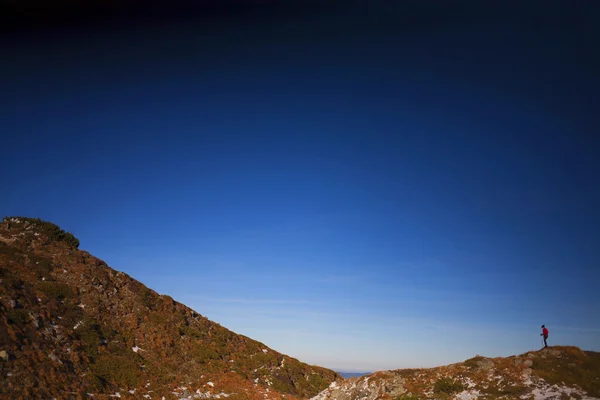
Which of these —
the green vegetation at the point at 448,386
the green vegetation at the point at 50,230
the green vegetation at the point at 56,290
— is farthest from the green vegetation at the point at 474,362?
the green vegetation at the point at 50,230

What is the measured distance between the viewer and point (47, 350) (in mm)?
31391

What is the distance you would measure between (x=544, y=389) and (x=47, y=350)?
39617 mm

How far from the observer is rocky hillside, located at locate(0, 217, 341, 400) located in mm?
Answer: 29906

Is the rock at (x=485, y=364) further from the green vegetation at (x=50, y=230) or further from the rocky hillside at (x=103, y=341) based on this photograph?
the green vegetation at (x=50, y=230)

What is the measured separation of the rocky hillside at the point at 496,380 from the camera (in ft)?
81.1

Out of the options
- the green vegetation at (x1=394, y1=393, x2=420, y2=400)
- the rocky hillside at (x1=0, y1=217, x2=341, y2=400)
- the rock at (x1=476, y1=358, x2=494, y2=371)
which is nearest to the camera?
the green vegetation at (x1=394, y1=393, x2=420, y2=400)

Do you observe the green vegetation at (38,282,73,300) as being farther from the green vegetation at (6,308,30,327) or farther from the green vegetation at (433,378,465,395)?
the green vegetation at (433,378,465,395)

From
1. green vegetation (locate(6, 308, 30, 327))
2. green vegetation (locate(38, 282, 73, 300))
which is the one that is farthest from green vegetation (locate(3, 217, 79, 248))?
green vegetation (locate(6, 308, 30, 327))

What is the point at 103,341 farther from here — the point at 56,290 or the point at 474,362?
the point at 474,362

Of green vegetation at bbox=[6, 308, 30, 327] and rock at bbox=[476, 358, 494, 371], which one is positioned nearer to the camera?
rock at bbox=[476, 358, 494, 371]

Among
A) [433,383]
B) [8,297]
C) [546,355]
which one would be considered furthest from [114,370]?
[546,355]

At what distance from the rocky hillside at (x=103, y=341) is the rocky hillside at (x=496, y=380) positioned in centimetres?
1242

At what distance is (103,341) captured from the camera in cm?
3769

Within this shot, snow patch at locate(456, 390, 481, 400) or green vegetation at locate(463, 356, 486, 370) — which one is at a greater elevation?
green vegetation at locate(463, 356, 486, 370)
